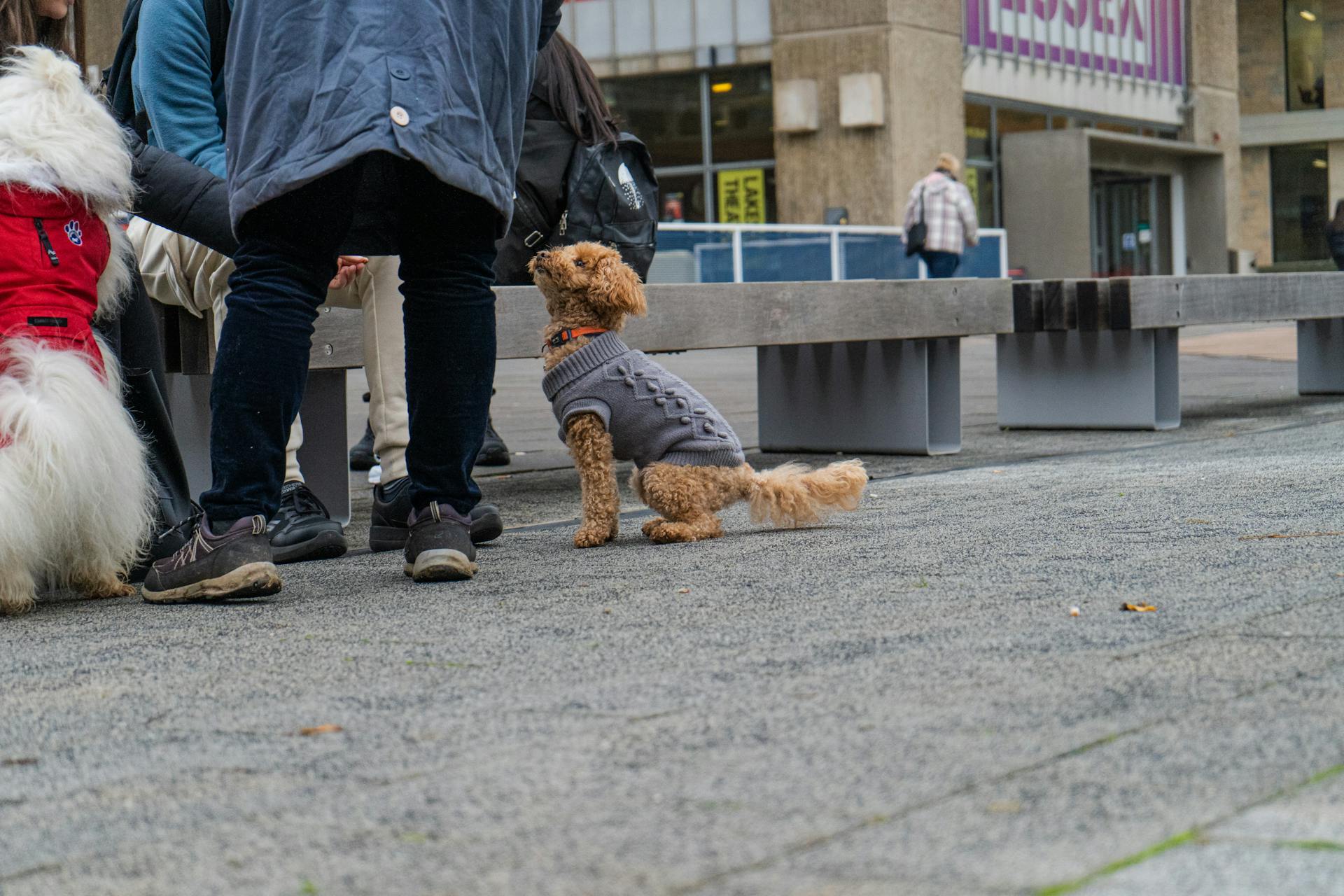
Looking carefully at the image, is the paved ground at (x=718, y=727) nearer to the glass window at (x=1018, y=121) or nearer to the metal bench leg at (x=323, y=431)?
the metal bench leg at (x=323, y=431)

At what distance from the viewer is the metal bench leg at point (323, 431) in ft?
16.6

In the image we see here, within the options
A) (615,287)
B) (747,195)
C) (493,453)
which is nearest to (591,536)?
(615,287)

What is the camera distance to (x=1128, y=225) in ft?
98.0

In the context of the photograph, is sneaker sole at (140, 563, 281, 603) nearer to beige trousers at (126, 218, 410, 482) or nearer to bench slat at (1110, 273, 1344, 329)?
beige trousers at (126, 218, 410, 482)

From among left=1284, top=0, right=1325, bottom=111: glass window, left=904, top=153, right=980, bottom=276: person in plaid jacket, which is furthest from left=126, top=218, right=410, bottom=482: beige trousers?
left=1284, top=0, right=1325, bottom=111: glass window

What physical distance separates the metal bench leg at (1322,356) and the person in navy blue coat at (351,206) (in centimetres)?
767

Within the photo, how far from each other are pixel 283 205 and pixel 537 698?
1.38 m

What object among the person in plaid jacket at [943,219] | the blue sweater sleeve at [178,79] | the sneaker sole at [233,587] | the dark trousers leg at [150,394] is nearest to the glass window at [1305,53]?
the person in plaid jacket at [943,219]

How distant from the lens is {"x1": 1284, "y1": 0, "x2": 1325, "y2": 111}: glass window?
35.4 metres

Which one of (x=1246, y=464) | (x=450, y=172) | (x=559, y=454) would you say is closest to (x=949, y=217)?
(x=559, y=454)

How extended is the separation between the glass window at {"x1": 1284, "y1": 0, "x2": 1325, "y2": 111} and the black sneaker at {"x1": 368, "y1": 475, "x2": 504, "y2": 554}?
34.5m

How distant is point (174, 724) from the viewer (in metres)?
2.40

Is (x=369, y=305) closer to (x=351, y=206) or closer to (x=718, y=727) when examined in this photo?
(x=351, y=206)

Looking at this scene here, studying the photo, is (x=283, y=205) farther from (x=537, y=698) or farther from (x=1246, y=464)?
(x=1246, y=464)
